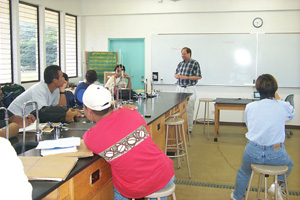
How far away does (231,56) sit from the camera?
7113mm

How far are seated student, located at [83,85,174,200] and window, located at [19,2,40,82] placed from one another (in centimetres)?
448

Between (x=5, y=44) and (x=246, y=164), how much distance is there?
443 cm

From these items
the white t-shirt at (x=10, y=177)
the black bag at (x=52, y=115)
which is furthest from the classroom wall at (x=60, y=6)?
the white t-shirt at (x=10, y=177)

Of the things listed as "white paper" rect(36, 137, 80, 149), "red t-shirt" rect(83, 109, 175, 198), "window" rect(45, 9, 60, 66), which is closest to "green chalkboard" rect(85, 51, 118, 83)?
"window" rect(45, 9, 60, 66)

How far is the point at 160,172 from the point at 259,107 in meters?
1.23

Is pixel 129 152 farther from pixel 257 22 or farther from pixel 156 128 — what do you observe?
pixel 257 22

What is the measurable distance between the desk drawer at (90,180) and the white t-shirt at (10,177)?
860 mm

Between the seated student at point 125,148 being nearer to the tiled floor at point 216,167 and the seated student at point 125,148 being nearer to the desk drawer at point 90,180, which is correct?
the desk drawer at point 90,180

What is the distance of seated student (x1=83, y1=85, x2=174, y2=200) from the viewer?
5.91 ft

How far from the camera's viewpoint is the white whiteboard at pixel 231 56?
6863mm

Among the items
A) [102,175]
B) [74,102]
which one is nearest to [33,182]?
[102,175]

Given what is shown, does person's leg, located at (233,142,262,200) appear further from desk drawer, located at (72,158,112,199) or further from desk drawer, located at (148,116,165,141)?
desk drawer, located at (72,158,112,199)

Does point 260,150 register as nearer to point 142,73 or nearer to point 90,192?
point 90,192

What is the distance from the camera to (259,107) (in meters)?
2.75
